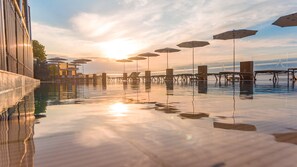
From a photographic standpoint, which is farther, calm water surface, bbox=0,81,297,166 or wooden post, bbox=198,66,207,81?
wooden post, bbox=198,66,207,81

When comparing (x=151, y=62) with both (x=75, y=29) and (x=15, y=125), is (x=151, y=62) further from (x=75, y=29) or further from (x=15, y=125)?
(x=15, y=125)

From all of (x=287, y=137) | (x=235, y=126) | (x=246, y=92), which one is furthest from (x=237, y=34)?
(x=287, y=137)

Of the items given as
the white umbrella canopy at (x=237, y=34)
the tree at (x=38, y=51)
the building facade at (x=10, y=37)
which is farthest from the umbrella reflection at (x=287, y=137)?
the tree at (x=38, y=51)

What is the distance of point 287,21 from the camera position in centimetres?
1132

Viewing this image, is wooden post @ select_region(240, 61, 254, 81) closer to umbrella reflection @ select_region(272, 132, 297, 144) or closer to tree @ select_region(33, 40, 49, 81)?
umbrella reflection @ select_region(272, 132, 297, 144)

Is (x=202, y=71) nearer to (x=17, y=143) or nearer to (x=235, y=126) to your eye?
(x=235, y=126)

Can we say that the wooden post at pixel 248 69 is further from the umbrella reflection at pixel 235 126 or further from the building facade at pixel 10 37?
the umbrella reflection at pixel 235 126

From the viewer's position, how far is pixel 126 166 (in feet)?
3.41

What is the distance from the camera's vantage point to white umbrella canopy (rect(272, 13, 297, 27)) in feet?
36.1

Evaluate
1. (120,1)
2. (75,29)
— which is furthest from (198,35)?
(120,1)

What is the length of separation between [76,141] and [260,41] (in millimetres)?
27905

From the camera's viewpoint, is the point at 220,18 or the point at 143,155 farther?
the point at 220,18

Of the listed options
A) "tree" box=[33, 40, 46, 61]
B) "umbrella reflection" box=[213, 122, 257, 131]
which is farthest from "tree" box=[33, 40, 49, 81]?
"umbrella reflection" box=[213, 122, 257, 131]

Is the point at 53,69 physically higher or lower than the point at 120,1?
lower
